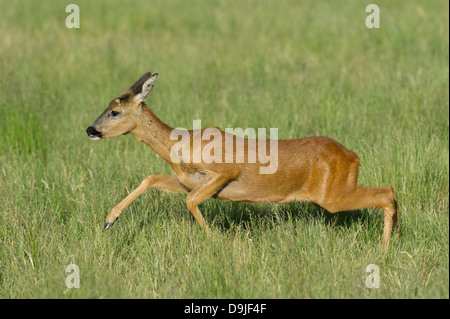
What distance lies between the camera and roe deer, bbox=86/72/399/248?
16.9 feet

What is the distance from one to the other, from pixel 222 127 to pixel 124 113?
2.81 metres

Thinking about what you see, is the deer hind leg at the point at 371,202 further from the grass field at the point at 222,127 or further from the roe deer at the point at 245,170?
the grass field at the point at 222,127

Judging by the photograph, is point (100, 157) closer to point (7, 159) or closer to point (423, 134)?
point (7, 159)

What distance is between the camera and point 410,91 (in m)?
8.69

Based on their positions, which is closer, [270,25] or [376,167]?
[376,167]

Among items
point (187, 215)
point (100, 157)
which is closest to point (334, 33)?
point (100, 157)

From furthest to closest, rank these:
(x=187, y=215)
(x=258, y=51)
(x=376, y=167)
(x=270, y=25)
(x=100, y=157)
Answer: (x=270, y=25), (x=258, y=51), (x=100, y=157), (x=376, y=167), (x=187, y=215)

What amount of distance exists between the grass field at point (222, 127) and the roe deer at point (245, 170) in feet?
0.92

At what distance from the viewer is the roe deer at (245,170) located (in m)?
5.14

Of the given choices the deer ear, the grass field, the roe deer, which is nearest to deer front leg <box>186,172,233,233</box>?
the roe deer

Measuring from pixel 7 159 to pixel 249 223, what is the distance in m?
2.79

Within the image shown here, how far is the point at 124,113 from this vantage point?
519 cm

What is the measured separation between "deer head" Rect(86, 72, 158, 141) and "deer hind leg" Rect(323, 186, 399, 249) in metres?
1.64

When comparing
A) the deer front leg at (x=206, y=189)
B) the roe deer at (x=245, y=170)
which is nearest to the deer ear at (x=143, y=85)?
the roe deer at (x=245, y=170)
